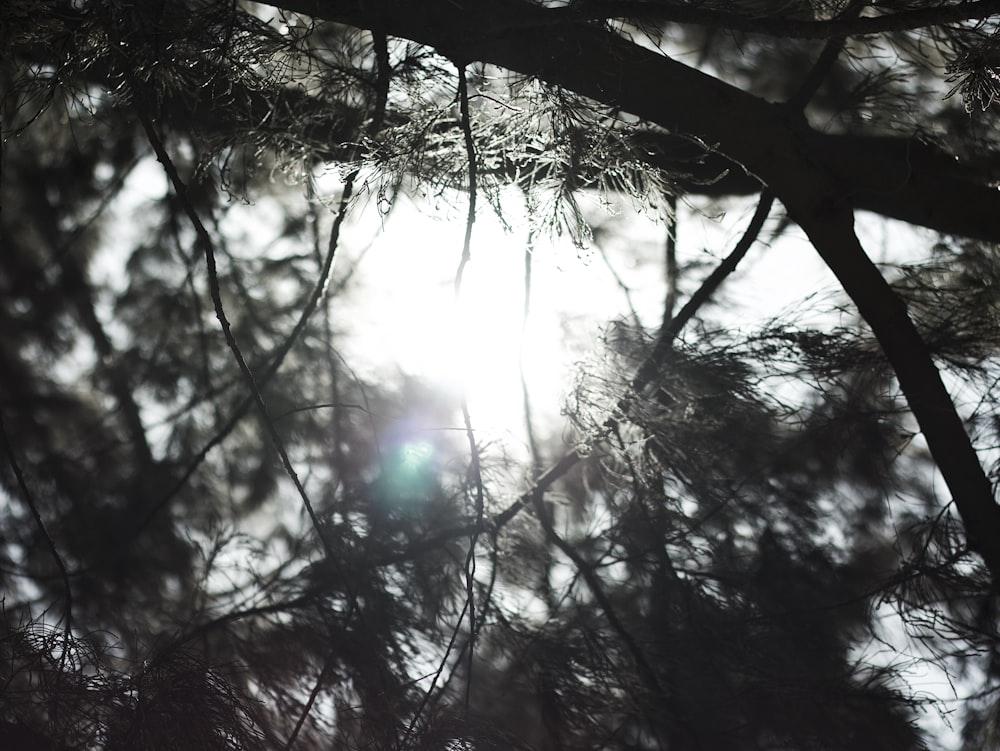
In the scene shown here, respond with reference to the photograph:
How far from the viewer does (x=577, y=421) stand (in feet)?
6.07

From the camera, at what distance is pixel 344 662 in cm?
187

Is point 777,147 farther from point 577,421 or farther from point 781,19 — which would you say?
point 577,421

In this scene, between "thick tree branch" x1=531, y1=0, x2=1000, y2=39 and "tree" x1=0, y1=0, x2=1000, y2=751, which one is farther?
"tree" x1=0, y1=0, x2=1000, y2=751

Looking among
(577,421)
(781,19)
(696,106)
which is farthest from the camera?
(577,421)

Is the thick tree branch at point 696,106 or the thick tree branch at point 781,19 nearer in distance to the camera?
the thick tree branch at point 781,19

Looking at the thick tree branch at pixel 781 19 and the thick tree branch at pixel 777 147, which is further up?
the thick tree branch at pixel 777 147

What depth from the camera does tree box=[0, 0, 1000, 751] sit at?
1332 millimetres

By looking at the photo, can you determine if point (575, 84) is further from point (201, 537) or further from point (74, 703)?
point (201, 537)

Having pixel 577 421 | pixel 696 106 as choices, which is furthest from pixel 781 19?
pixel 577 421

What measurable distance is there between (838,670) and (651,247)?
134 cm

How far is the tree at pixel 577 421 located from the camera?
1.33m

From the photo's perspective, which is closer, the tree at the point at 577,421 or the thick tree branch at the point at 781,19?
the thick tree branch at the point at 781,19

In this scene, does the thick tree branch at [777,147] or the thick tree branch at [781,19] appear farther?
the thick tree branch at [777,147]

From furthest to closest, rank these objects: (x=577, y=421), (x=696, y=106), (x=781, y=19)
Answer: (x=577, y=421) → (x=696, y=106) → (x=781, y=19)
